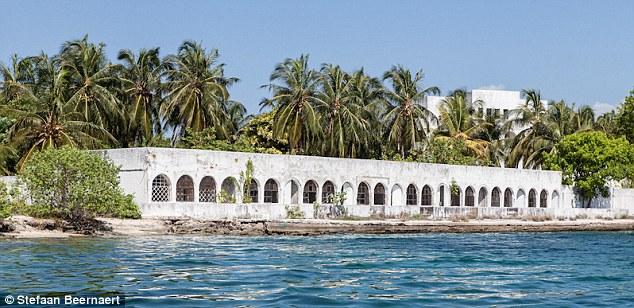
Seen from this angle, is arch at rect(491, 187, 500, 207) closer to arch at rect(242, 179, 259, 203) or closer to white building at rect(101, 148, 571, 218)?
white building at rect(101, 148, 571, 218)

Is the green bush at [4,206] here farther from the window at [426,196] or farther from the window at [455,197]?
the window at [455,197]

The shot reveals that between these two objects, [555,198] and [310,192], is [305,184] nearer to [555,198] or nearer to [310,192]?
[310,192]

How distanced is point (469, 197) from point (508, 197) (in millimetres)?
2859

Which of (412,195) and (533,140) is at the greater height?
(533,140)

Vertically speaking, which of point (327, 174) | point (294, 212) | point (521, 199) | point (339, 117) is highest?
point (339, 117)

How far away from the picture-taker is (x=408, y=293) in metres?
18.6

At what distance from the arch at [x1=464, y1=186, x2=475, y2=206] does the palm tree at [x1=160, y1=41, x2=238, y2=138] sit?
14668 millimetres

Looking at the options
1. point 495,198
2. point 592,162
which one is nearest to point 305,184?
point 495,198

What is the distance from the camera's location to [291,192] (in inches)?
1832

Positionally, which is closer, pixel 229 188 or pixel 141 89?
pixel 229 188

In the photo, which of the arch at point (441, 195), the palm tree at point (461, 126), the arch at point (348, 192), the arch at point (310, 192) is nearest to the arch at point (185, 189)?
the arch at point (310, 192)

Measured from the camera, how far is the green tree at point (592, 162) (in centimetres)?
5853

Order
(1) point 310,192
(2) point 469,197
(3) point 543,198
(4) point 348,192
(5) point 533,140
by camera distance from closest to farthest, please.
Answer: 1. (1) point 310,192
2. (4) point 348,192
3. (2) point 469,197
4. (3) point 543,198
5. (5) point 533,140

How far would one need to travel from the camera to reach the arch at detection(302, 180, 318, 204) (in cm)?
4775
